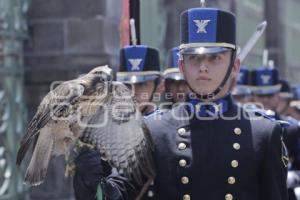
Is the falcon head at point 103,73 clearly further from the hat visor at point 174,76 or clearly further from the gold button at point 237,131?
the hat visor at point 174,76

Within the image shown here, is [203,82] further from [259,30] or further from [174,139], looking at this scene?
[259,30]

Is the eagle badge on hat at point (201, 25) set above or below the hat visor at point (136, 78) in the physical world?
above

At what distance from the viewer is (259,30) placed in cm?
396

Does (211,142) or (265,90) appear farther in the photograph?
(265,90)

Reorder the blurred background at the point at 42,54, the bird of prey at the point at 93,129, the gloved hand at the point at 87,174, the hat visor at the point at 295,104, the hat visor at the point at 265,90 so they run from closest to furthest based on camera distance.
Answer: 1. the gloved hand at the point at 87,174
2. the bird of prey at the point at 93,129
3. the blurred background at the point at 42,54
4. the hat visor at the point at 265,90
5. the hat visor at the point at 295,104

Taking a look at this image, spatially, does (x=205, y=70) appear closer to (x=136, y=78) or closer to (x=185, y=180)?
(x=185, y=180)

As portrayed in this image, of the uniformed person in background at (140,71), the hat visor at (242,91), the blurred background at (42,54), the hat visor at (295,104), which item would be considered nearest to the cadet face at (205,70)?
the uniformed person in background at (140,71)

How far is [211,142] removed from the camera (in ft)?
9.75

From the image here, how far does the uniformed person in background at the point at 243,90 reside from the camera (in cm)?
750

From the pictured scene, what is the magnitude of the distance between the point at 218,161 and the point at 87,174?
1.90 ft

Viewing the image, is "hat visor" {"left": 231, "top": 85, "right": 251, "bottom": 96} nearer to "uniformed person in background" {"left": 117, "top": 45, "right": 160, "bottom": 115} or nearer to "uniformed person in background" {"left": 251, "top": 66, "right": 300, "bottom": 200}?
"uniformed person in background" {"left": 251, "top": 66, "right": 300, "bottom": 200}

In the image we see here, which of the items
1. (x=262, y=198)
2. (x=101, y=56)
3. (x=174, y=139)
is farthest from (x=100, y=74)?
(x=101, y=56)

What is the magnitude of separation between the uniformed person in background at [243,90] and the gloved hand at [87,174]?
471 centimetres

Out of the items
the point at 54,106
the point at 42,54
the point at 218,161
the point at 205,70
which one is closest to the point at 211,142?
the point at 218,161
